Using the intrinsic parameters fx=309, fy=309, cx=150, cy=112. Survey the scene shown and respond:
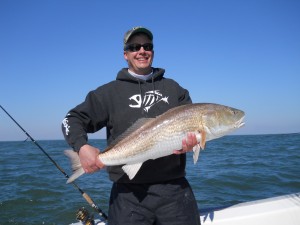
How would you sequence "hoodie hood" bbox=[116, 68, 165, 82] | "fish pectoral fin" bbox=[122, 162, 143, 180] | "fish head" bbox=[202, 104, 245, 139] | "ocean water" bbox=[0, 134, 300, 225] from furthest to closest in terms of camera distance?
"ocean water" bbox=[0, 134, 300, 225] → "hoodie hood" bbox=[116, 68, 165, 82] → "fish head" bbox=[202, 104, 245, 139] → "fish pectoral fin" bbox=[122, 162, 143, 180]

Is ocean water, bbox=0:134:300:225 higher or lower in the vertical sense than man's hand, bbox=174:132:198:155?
lower

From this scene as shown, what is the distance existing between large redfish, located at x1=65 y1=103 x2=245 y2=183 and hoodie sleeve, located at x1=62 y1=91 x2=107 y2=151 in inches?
6.0

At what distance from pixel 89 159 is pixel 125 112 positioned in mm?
716

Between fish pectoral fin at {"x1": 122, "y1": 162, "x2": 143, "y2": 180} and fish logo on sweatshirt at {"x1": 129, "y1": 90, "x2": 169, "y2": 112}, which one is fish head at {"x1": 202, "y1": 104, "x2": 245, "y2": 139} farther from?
fish pectoral fin at {"x1": 122, "y1": 162, "x2": 143, "y2": 180}

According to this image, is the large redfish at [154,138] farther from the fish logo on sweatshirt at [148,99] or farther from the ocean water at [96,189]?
the ocean water at [96,189]

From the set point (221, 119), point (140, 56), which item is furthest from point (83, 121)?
point (221, 119)

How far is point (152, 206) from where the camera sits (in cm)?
334

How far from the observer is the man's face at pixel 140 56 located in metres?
3.72

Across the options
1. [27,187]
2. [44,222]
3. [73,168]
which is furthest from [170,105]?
[27,187]

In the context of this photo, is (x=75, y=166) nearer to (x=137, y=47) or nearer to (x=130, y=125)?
(x=130, y=125)

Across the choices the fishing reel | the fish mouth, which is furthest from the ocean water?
the fish mouth

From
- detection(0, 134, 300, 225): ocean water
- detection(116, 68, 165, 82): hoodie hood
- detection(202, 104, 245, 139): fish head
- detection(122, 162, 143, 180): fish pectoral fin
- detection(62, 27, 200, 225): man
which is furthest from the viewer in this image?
detection(0, 134, 300, 225): ocean water

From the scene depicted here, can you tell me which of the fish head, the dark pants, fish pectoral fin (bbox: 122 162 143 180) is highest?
the fish head

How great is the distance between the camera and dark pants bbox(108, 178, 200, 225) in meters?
3.33
